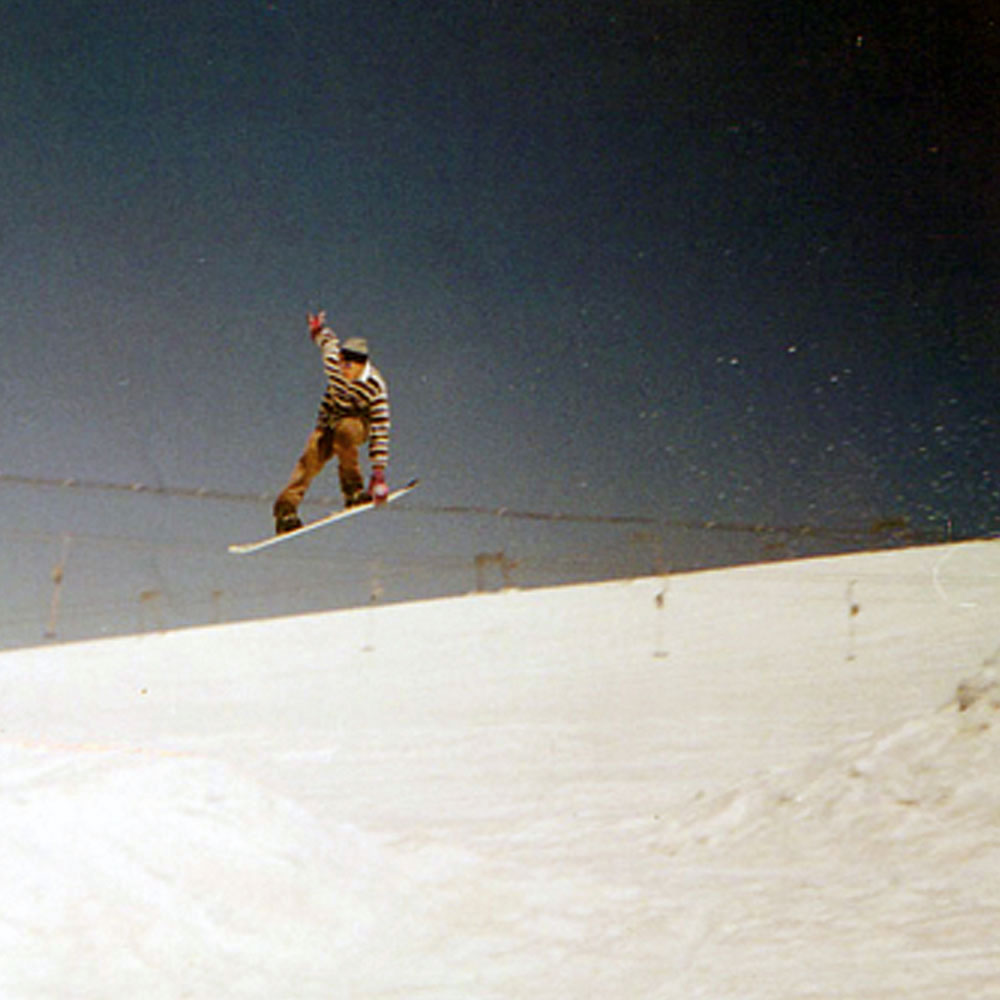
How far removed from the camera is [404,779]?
5562 millimetres

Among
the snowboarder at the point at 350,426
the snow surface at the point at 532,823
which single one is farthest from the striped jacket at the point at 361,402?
the snow surface at the point at 532,823

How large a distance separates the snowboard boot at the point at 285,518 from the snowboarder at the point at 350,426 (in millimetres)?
62

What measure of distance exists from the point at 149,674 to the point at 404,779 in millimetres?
3376

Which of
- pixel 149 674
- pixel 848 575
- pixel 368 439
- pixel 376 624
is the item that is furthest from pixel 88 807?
pixel 848 575

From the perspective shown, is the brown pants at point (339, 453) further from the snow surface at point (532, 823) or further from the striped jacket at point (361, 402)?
the snow surface at point (532, 823)

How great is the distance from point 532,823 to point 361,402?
2.24m

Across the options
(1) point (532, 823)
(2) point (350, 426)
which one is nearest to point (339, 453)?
(2) point (350, 426)

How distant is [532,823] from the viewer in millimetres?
4500

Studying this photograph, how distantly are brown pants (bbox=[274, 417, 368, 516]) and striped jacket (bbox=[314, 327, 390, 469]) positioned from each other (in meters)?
0.02

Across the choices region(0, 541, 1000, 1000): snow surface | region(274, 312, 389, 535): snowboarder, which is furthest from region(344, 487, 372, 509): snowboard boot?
region(0, 541, 1000, 1000): snow surface

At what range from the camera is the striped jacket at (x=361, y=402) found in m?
3.20

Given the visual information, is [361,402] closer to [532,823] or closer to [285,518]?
[285,518]

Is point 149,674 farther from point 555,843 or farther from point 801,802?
point 801,802

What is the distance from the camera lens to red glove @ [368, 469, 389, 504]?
124 inches
